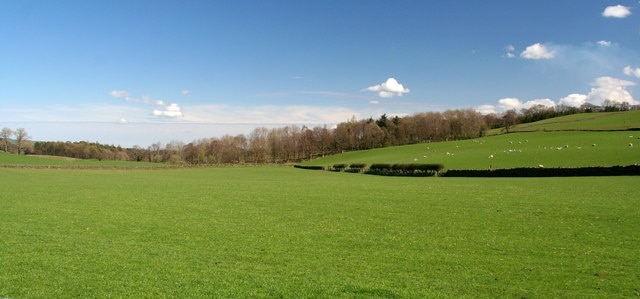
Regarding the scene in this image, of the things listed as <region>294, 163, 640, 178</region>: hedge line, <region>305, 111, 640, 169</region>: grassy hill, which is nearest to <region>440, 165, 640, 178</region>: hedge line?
<region>294, 163, 640, 178</region>: hedge line

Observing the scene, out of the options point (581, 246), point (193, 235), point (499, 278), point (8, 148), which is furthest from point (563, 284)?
point (8, 148)

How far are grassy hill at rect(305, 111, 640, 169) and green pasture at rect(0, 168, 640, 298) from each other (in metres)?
33.3

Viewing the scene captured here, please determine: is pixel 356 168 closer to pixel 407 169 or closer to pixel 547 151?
pixel 407 169

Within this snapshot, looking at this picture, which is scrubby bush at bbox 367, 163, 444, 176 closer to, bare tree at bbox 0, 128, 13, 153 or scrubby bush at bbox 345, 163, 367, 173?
scrubby bush at bbox 345, 163, 367, 173

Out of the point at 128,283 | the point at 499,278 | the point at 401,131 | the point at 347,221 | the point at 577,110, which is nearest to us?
the point at 128,283

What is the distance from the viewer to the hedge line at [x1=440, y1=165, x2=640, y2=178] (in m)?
44.2

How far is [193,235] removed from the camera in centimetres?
1573

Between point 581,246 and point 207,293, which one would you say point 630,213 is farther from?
point 207,293

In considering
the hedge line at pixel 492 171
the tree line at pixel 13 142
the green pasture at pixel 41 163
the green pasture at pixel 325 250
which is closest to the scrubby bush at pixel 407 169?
the hedge line at pixel 492 171

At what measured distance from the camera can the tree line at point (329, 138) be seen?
5120 inches

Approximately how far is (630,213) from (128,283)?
68.8 ft

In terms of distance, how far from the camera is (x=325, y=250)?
1335 cm

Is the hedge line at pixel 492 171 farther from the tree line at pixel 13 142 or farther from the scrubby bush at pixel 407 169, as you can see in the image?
the tree line at pixel 13 142

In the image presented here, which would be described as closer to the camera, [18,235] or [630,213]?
[18,235]
